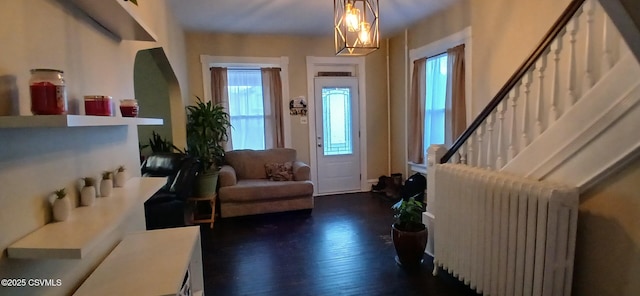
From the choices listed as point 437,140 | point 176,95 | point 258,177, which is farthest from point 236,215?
point 437,140

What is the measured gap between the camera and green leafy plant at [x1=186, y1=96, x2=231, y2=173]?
162 inches

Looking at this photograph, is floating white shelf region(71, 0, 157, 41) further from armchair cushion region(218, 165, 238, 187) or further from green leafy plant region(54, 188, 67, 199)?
armchair cushion region(218, 165, 238, 187)

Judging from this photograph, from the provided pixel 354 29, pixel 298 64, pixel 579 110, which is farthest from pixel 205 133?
pixel 579 110

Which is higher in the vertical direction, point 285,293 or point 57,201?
point 57,201

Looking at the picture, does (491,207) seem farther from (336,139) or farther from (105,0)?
(336,139)

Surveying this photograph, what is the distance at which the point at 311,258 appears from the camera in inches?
121

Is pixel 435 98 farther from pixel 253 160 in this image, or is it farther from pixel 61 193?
pixel 61 193

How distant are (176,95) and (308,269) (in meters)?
2.66

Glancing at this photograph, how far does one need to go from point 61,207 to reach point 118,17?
0.85m

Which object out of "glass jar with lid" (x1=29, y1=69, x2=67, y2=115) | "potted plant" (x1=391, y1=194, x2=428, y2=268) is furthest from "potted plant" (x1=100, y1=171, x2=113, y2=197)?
"potted plant" (x1=391, y1=194, x2=428, y2=268)

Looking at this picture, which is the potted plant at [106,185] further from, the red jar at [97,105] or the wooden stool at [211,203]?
the wooden stool at [211,203]

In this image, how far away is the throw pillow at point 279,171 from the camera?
4598 millimetres

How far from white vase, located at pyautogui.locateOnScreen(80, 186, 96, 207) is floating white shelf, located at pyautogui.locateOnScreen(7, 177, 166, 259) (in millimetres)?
23

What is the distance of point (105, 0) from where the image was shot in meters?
1.24
